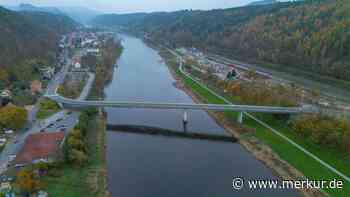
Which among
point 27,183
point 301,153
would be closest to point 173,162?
point 27,183

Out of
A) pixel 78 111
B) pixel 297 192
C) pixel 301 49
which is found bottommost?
pixel 297 192

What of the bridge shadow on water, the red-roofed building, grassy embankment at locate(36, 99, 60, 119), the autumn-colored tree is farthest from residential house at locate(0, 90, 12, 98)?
the bridge shadow on water

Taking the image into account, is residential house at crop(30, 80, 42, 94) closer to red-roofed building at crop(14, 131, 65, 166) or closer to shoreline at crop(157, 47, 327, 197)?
red-roofed building at crop(14, 131, 65, 166)

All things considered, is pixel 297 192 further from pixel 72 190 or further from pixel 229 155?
pixel 72 190

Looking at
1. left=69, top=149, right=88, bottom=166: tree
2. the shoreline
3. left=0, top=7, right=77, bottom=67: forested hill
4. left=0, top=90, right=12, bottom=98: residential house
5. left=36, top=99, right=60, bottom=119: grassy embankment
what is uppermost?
left=0, top=7, right=77, bottom=67: forested hill

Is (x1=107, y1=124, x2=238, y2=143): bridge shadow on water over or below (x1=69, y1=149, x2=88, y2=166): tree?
below

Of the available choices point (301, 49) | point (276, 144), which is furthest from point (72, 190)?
point (301, 49)
